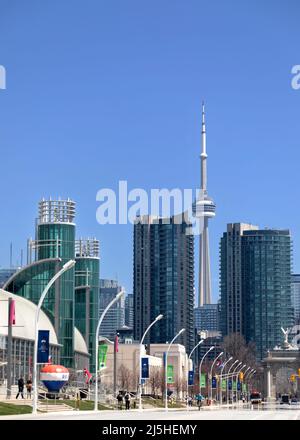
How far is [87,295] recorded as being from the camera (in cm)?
17462

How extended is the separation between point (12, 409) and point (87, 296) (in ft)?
346

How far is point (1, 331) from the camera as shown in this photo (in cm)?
12331

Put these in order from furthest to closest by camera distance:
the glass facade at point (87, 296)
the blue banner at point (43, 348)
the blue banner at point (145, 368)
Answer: the glass facade at point (87, 296), the blue banner at point (145, 368), the blue banner at point (43, 348)

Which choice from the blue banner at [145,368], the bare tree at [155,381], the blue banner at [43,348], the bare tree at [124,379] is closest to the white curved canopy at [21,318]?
the blue banner at [145,368]

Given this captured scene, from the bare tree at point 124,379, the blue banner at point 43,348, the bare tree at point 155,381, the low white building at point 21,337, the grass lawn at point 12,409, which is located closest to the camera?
the grass lawn at point 12,409

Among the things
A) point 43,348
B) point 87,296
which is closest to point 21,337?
point 87,296

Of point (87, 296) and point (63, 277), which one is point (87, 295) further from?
point (63, 277)

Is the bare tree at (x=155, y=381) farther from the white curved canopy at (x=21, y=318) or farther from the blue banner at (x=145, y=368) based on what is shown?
the blue banner at (x=145, y=368)

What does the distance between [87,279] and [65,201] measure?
19.4m

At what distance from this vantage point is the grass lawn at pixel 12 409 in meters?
65.9

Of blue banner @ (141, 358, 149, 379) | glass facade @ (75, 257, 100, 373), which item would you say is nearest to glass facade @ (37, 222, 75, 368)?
glass facade @ (75, 257, 100, 373)

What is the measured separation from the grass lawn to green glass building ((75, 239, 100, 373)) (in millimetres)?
99890

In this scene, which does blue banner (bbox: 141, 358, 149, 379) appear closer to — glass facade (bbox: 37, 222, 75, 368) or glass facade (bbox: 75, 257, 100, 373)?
glass facade (bbox: 37, 222, 75, 368)
